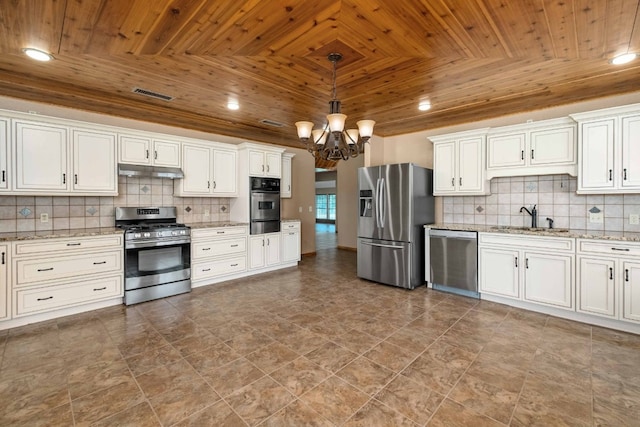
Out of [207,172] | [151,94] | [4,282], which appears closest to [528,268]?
[207,172]

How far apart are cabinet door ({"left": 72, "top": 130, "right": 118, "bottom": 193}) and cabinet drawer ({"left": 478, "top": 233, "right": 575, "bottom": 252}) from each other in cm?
487

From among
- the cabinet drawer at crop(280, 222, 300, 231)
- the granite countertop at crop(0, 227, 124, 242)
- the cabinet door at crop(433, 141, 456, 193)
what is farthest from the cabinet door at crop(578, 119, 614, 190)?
the granite countertop at crop(0, 227, 124, 242)

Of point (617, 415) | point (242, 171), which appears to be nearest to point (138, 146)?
point (242, 171)

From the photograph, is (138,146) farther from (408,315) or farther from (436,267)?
(436,267)

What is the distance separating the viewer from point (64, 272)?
334 cm

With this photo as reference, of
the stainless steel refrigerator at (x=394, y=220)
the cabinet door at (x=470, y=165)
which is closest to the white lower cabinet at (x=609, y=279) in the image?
the cabinet door at (x=470, y=165)

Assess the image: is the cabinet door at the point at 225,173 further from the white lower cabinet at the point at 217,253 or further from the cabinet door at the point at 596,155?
the cabinet door at the point at 596,155

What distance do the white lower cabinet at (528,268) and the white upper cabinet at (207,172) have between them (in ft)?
12.9

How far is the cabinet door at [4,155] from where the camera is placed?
3.17m

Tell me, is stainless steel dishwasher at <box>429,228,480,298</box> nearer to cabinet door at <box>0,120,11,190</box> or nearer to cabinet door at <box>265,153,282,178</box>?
cabinet door at <box>265,153,282,178</box>

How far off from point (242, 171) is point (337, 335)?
3.31m

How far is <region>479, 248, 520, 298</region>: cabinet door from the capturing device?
12.0 ft

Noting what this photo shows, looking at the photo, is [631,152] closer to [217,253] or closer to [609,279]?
[609,279]

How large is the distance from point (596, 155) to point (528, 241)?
1.17 m
